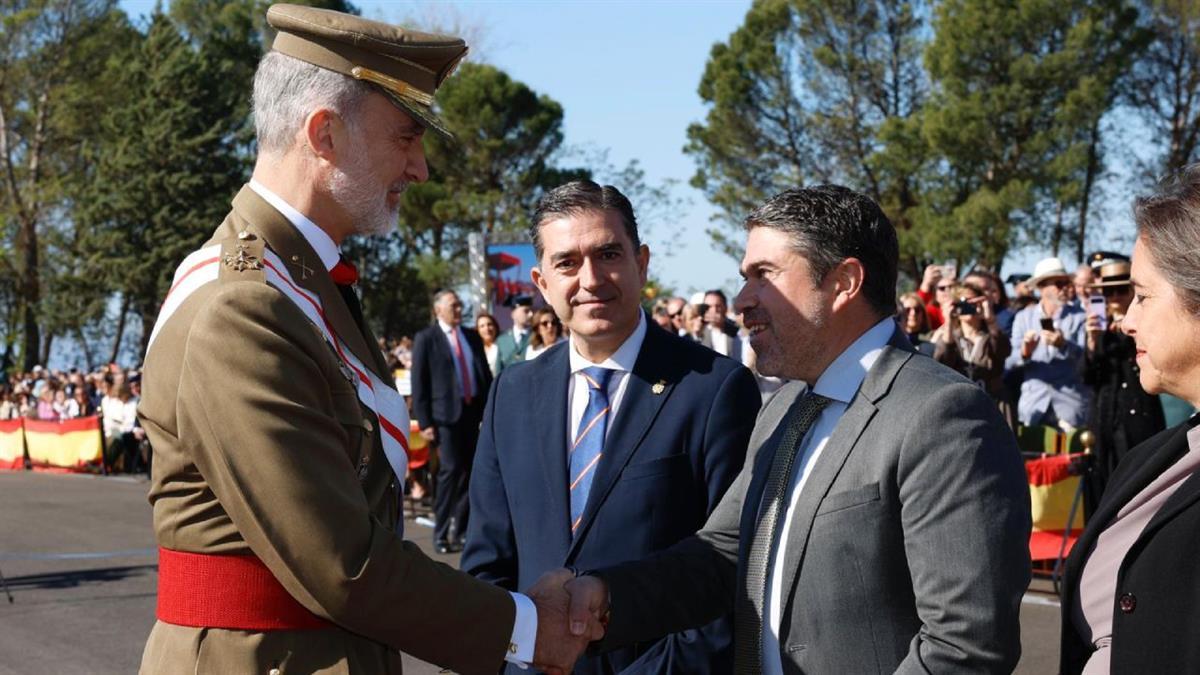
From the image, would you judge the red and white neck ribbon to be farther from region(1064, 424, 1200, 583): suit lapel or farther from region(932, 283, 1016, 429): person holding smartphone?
region(932, 283, 1016, 429): person holding smartphone

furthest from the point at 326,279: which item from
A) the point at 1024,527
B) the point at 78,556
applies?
the point at 78,556

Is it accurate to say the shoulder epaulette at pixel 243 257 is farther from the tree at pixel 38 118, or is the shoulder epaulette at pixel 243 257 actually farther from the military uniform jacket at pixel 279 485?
the tree at pixel 38 118

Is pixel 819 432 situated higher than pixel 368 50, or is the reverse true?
pixel 368 50

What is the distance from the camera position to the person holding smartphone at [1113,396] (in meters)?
7.62

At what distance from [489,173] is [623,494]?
4271 centimetres

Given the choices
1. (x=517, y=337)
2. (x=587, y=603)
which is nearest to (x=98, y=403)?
(x=517, y=337)

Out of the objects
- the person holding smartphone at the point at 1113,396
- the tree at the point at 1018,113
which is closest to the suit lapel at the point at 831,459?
the person holding smartphone at the point at 1113,396

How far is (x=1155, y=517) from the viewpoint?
2441 millimetres

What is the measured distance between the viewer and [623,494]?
3461 millimetres

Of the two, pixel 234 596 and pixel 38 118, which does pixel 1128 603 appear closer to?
pixel 234 596

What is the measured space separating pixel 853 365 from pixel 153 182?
1695 inches

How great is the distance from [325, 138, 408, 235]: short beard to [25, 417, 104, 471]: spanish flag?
1972cm

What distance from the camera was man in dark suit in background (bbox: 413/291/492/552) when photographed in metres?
10.6

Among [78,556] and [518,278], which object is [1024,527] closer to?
[78,556]
